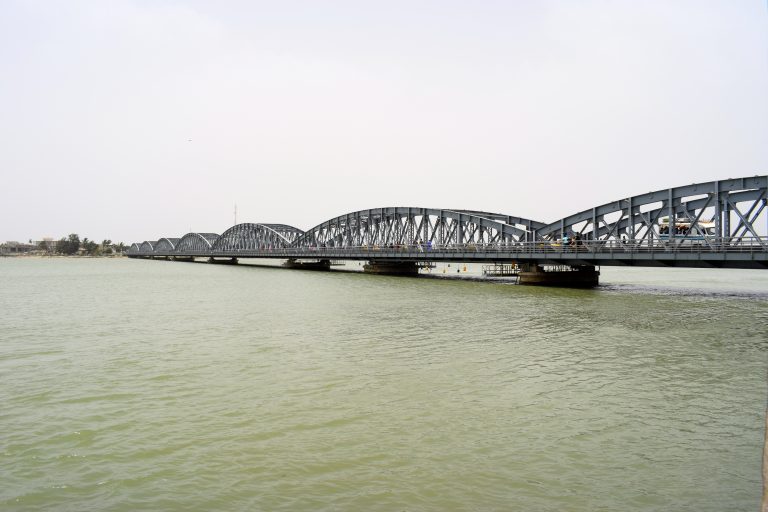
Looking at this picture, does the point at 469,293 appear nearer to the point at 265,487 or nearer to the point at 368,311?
the point at 368,311

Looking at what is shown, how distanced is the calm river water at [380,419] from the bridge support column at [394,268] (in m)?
66.0

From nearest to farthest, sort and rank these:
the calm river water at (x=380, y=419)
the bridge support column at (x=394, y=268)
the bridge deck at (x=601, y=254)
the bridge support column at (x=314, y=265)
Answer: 1. the calm river water at (x=380, y=419)
2. the bridge deck at (x=601, y=254)
3. the bridge support column at (x=394, y=268)
4. the bridge support column at (x=314, y=265)

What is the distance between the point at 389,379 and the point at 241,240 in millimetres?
159127

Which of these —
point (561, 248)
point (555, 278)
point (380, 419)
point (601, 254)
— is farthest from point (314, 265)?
point (380, 419)

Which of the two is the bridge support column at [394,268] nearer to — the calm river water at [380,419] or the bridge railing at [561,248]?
the bridge railing at [561,248]

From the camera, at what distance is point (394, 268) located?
9550 centimetres

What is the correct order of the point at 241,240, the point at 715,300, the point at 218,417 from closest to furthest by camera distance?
the point at 218,417 → the point at 715,300 → the point at 241,240

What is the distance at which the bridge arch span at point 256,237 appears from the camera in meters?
147

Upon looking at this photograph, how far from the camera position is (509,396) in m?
14.9

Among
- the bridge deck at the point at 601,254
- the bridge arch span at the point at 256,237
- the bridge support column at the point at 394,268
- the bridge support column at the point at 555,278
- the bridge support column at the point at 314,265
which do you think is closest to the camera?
the bridge deck at the point at 601,254

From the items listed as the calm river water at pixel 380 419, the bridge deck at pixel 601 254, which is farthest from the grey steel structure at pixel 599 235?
the calm river water at pixel 380 419

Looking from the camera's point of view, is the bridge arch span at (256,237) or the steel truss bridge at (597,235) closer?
Result: the steel truss bridge at (597,235)

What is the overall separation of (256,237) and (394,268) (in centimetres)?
7633

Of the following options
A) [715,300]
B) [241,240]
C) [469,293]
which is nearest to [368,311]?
[469,293]
